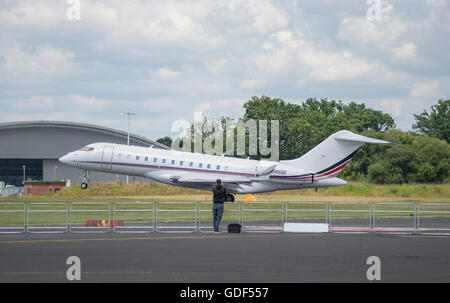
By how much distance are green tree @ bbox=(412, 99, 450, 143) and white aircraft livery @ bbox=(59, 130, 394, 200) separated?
6749cm

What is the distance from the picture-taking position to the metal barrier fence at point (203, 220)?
24516 mm

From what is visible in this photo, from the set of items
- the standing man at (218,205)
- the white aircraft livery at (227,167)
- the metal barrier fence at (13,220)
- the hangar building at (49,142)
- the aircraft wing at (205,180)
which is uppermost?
the hangar building at (49,142)

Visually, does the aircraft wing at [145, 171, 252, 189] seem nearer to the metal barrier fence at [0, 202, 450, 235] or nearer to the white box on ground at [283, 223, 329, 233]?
the metal barrier fence at [0, 202, 450, 235]

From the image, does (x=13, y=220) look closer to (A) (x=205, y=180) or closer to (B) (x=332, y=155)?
(A) (x=205, y=180)

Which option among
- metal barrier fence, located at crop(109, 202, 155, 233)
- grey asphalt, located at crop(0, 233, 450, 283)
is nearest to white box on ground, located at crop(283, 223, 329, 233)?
grey asphalt, located at crop(0, 233, 450, 283)

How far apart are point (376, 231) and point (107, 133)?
2044 inches

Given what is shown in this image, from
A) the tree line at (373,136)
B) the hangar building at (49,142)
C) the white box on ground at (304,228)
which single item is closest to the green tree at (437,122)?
the tree line at (373,136)

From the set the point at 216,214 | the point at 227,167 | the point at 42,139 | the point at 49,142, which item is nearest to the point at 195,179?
the point at 227,167

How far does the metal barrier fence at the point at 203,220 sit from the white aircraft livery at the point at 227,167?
253 centimetres

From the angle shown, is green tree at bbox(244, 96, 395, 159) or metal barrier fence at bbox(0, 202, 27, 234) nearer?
Answer: metal barrier fence at bbox(0, 202, 27, 234)

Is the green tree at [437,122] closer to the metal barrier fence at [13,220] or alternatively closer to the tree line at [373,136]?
the tree line at [373,136]

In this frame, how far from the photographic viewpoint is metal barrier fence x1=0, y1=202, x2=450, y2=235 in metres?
24.5
